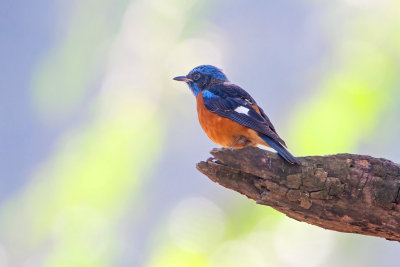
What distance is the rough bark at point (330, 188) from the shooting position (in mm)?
3150

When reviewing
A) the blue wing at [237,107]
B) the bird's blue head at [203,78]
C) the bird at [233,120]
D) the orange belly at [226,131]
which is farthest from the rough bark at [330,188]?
the bird's blue head at [203,78]

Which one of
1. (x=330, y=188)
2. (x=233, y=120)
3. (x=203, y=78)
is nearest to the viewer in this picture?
(x=330, y=188)

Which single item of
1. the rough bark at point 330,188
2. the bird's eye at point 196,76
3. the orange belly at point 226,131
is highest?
the bird's eye at point 196,76

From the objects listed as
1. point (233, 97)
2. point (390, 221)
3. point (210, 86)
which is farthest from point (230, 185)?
point (210, 86)

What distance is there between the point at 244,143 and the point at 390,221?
149 cm

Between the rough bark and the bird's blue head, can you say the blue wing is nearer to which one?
the bird's blue head

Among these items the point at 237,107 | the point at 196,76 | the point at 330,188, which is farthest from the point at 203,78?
the point at 330,188

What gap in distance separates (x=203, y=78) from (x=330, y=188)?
8.24 feet

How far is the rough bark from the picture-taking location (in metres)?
3.15

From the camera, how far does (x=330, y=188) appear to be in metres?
3.16

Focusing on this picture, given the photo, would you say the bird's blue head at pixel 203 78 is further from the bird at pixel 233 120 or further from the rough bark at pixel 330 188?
the rough bark at pixel 330 188

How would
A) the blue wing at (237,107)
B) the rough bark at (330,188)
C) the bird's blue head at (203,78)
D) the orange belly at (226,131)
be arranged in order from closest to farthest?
the rough bark at (330,188) → the blue wing at (237,107) → the orange belly at (226,131) → the bird's blue head at (203,78)

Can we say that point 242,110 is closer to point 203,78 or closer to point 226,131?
point 226,131

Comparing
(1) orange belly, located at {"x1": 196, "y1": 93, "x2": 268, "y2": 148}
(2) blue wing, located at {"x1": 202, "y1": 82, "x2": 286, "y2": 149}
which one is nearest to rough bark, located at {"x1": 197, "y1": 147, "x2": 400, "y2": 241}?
(2) blue wing, located at {"x1": 202, "y1": 82, "x2": 286, "y2": 149}
